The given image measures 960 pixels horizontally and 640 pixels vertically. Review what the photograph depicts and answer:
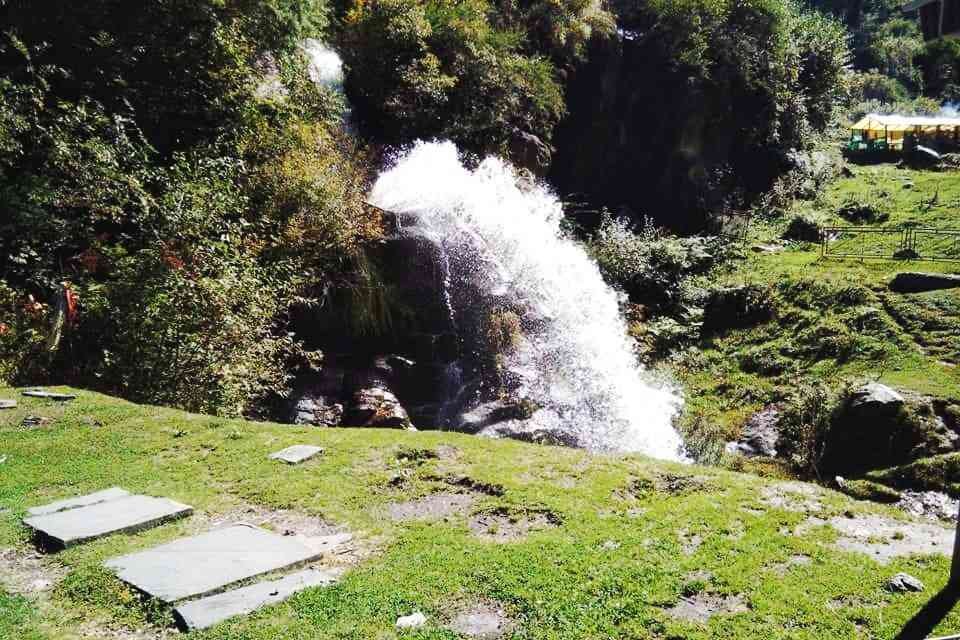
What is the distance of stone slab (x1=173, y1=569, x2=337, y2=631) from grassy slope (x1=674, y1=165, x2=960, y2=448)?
9.86 meters

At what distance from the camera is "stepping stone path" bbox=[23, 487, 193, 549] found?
4875 mm

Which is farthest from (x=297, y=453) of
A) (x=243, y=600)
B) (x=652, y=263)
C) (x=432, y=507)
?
(x=652, y=263)

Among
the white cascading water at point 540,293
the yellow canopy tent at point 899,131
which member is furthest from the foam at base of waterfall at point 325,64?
the yellow canopy tent at point 899,131

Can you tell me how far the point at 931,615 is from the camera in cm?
388

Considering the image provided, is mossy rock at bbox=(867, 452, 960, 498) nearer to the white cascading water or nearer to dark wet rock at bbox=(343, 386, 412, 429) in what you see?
the white cascading water

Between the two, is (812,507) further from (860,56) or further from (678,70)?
(860,56)

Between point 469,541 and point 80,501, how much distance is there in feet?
10.8

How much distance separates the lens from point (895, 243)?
19672mm

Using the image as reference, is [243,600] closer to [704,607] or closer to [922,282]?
[704,607]

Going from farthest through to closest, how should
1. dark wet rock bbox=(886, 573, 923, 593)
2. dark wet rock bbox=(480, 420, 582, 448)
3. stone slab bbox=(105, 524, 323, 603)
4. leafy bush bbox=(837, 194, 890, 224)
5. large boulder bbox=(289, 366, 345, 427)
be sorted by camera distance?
leafy bush bbox=(837, 194, 890, 224) → dark wet rock bbox=(480, 420, 582, 448) → large boulder bbox=(289, 366, 345, 427) → dark wet rock bbox=(886, 573, 923, 593) → stone slab bbox=(105, 524, 323, 603)

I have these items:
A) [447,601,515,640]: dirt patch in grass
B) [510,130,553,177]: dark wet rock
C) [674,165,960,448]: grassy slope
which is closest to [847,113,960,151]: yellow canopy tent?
[674,165,960,448]: grassy slope

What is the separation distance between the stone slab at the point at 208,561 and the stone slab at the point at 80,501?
49.4 inches

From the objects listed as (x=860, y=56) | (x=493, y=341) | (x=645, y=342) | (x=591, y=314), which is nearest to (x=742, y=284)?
(x=645, y=342)

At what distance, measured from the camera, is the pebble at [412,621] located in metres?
3.83
